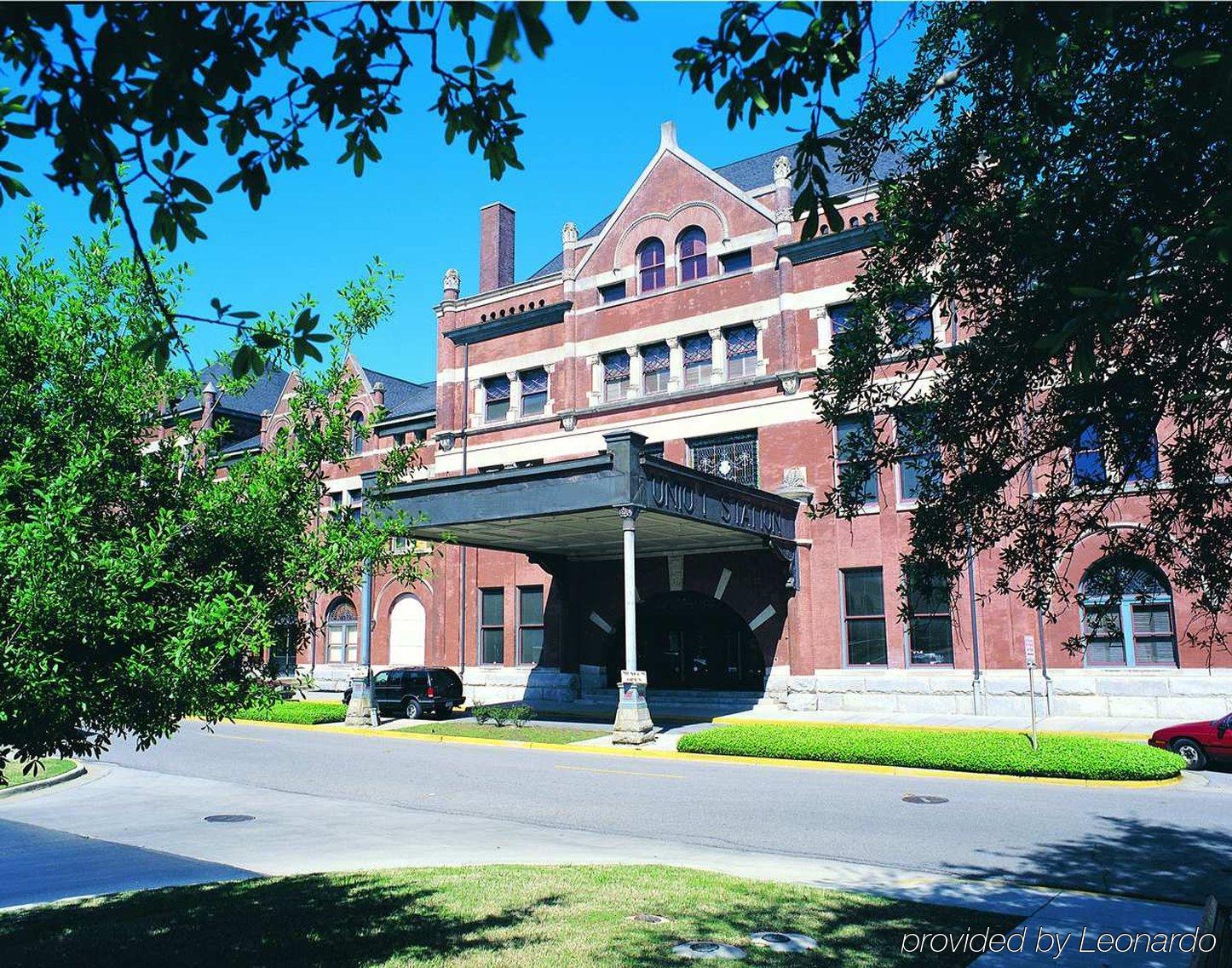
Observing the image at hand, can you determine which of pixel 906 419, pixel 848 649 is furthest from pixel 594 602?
pixel 906 419

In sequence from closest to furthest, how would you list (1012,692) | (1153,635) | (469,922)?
(469,922) < (1153,635) < (1012,692)

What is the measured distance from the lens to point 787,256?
30812 millimetres

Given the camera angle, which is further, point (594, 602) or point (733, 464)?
point (594, 602)

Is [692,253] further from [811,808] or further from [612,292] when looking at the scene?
[811,808]

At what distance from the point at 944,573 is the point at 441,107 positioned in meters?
6.13

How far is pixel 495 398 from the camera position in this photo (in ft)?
125

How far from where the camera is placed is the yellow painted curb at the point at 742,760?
1611 centimetres

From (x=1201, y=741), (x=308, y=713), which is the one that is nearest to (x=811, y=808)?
(x=1201, y=741)

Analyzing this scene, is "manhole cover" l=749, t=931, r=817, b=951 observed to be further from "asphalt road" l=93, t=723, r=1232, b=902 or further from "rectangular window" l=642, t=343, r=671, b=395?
"rectangular window" l=642, t=343, r=671, b=395

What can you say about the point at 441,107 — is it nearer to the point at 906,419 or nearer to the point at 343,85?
the point at 343,85

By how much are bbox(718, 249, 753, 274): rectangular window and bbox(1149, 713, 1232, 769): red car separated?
61.8 feet

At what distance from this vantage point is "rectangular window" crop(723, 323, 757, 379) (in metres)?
31.6

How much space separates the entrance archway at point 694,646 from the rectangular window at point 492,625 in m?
4.86

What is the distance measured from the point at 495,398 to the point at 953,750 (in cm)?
2438
